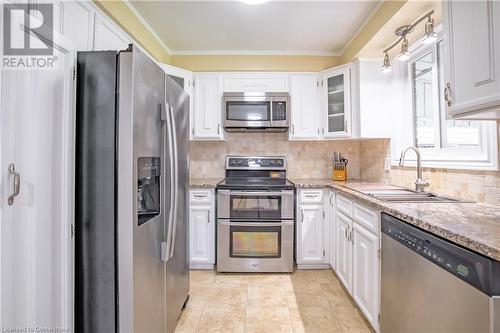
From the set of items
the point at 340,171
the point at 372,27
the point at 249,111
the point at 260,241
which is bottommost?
the point at 260,241

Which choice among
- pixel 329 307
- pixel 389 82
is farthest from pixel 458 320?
pixel 389 82

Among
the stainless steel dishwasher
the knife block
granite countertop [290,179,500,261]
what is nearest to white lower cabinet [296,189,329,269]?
the knife block

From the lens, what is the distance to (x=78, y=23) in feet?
4.78

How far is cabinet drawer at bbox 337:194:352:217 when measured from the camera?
212cm

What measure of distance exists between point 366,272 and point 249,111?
1989 mm

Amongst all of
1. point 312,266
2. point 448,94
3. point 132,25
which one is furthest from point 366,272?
point 132,25

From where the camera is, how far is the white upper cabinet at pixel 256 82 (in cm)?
306

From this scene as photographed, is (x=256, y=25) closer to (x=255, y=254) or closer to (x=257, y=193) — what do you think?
(x=257, y=193)

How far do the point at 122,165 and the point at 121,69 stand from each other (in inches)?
16.7

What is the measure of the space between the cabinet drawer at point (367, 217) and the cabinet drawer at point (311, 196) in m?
0.74

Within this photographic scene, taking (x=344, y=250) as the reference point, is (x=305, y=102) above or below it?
above

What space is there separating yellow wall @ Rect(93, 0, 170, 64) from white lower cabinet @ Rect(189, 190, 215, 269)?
159 centimetres

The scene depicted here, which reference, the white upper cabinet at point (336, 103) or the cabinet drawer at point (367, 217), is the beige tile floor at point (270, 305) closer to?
the cabinet drawer at point (367, 217)

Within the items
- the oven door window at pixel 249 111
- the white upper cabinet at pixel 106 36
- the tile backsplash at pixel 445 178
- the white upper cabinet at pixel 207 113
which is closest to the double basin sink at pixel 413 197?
the tile backsplash at pixel 445 178
